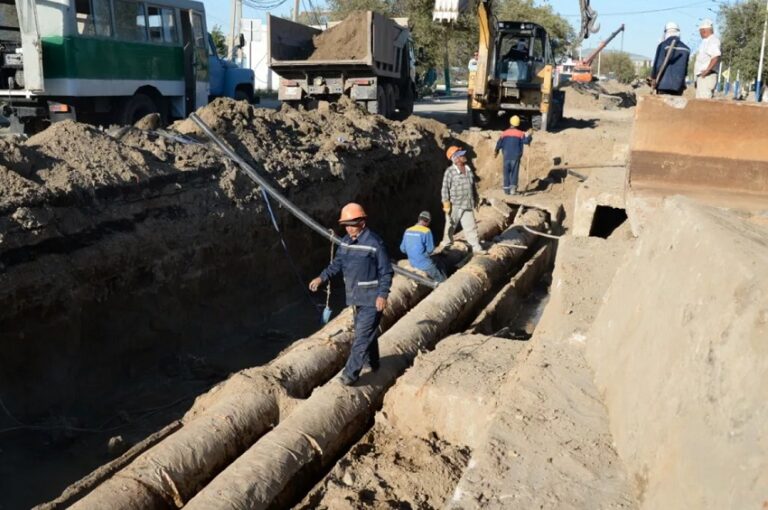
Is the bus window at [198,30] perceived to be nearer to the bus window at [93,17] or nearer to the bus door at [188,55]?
the bus door at [188,55]

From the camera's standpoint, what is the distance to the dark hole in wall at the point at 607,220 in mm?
10584

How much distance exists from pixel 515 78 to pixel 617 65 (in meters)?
84.0

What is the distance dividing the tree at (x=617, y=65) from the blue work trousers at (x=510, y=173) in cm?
8174

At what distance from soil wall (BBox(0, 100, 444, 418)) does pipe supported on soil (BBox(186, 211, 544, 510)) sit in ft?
7.68

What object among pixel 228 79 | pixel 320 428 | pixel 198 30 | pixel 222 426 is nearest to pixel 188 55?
pixel 198 30

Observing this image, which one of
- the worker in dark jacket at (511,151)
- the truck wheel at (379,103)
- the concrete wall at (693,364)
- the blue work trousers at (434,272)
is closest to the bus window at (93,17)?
the truck wheel at (379,103)

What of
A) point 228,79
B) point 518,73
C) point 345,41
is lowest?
point 228,79

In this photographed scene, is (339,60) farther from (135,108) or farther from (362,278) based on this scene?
(362,278)

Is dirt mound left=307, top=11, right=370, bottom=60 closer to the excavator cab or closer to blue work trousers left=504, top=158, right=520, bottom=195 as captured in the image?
the excavator cab

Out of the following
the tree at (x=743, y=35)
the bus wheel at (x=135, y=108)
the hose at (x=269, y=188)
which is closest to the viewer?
the hose at (x=269, y=188)

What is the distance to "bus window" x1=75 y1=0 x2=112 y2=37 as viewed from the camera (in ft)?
40.9

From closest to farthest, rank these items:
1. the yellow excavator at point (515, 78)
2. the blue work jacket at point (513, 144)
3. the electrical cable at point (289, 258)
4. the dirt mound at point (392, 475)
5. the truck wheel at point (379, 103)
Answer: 1. the dirt mound at point (392, 475)
2. the electrical cable at point (289, 258)
3. the blue work jacket at point (513, 144)
4. the truck wheel at point (379, 103)
5. the yellow excavator at point (515, 78)

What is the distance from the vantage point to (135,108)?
1379 cm

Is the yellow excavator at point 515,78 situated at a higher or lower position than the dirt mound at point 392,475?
higher
